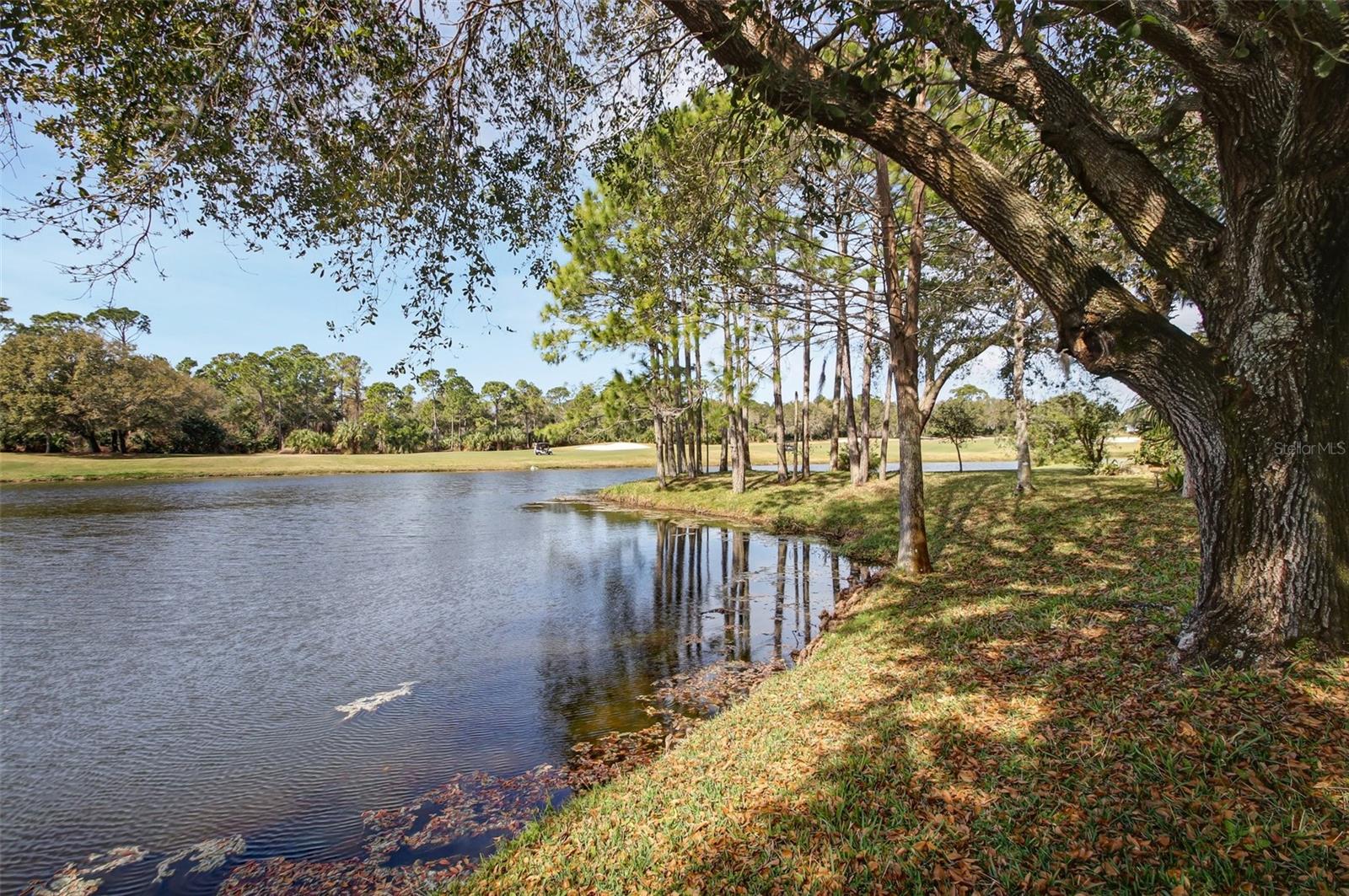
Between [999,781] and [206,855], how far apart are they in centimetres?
592

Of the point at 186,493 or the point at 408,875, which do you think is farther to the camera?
the point at 186,493

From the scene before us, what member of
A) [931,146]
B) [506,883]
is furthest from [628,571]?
[931,146]

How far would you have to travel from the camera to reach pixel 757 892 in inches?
120

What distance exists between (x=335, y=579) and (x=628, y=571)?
6.99 m

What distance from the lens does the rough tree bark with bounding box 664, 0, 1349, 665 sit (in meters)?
3.27

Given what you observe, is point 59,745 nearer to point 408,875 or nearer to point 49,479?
point 408,875

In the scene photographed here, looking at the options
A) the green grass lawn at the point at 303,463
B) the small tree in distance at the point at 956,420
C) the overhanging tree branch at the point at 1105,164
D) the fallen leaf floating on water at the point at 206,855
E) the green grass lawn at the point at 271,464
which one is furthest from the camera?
the green grass lawn at the point at 303,463

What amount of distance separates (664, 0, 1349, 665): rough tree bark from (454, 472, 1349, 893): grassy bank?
684mm

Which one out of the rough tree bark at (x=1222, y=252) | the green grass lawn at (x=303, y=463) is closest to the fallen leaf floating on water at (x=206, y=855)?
the rough tree bark at (x=1222, y=252)

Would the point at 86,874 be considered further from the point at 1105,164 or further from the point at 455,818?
the point at 1105,164

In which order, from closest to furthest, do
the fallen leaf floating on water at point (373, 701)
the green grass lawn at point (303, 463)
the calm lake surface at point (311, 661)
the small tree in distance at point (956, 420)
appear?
the calm lake surface at point (311, 661) → the fallen leaf floating on water at point (373, 701) → the small tree in distance at point (956, 420) → the green grass lawn at point (303, 463)

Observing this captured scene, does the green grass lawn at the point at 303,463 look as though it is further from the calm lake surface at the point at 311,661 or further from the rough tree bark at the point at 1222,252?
the rough tree bark at the point at 1222,252

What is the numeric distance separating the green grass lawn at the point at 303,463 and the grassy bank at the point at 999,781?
37.7m

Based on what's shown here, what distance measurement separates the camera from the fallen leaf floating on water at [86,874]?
4312 mm
